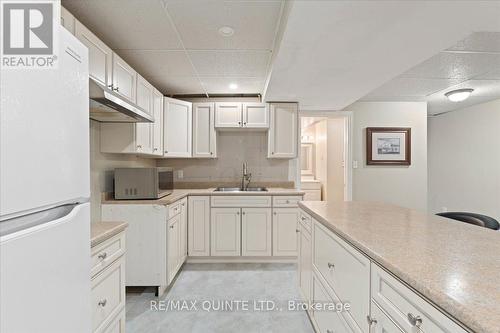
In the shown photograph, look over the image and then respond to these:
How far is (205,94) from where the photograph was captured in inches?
147

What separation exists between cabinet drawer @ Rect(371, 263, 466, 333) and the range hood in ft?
5.05

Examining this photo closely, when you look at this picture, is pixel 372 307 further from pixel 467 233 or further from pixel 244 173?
pixel 244 173

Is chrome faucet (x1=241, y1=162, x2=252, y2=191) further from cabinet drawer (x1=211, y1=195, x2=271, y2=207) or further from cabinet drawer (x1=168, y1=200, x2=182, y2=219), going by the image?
cabinet drawer (x1=168, y1=200, x2=182, y2=219)

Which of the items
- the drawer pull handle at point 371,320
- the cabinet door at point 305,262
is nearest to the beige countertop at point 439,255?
the drawer pull handle at point 371,320

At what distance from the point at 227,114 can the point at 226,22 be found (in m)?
1.67

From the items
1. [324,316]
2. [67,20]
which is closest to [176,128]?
[67,20]

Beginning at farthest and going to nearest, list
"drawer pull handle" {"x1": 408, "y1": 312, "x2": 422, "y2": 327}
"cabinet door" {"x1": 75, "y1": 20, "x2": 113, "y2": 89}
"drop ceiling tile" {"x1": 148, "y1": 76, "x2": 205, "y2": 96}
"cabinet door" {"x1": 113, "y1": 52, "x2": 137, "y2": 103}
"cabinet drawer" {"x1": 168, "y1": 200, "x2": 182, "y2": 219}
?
"drop ceiling tile" {"x1": 148, "y1": 76, "x2": 205, "y2": 96} → "cabinet drawer" {"x1": 168, "y1": 200, "x2": 182, "y2": 219} → "cabinet door" {"x1": 113, "y1": 52, "x2": 137, "y2": 103} → "cabinet door" {"x1": 75, "y1": 20, "x2": 113, "y2": 89} → "drawer pull handle" {"x1": 408, "y1": 312, "x2": 422, "y2": 327}

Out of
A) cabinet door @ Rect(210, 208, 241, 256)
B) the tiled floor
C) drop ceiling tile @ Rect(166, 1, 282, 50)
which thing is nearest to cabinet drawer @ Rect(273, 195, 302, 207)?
cabinet door @ Rect(210, 208, 241, 256)

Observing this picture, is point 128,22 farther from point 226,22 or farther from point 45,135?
point 45,135

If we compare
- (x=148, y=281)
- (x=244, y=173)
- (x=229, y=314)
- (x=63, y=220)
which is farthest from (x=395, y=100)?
(x=63, y=220)

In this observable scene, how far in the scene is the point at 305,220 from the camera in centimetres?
204

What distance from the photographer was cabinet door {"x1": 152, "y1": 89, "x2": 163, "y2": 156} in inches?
114

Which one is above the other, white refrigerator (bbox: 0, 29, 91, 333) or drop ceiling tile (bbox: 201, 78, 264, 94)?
drop ceiling tile (bbox: 201, 78, 264, 94)

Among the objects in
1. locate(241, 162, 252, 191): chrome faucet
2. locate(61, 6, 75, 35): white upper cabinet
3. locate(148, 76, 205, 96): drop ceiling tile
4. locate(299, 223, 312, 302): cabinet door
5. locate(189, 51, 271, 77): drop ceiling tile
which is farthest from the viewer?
locate(241, 162, 252, 191): chrome faucet
